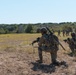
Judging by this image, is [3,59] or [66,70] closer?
[66,70]

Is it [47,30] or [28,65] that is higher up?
[47,30]

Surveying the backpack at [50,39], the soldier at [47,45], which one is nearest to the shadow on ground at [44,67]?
the soldier at [47,45]

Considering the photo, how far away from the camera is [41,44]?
49.1ft

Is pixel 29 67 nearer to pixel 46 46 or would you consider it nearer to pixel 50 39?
pixel 46 46

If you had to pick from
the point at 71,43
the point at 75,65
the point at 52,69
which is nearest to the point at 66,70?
the point at 52,69

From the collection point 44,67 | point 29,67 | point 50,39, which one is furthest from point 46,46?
point 29,67

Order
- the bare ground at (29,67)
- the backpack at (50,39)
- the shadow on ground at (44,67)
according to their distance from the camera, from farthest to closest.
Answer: the backpack at (50,39) < the shadow on ground at (44,67) < the bare ground at (29,67)

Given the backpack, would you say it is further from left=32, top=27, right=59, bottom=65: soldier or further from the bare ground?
the bare ground

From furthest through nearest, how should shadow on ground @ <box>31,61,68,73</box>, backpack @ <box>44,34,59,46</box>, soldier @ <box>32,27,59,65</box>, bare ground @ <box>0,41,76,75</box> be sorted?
soldier @ <box>32,27,59,65</box>, backpack @ <box>44,34,59,46</box>, shadow on ground @ <box>31,61,68,73</box>, bare ground @ <box>0,41,76,75</box>

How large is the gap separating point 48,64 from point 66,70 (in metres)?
1.43

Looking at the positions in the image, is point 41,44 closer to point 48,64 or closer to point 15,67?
point 48,64

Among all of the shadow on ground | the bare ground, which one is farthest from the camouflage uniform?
the bare ground

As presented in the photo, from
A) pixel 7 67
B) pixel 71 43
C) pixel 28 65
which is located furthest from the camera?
pixel 71 43

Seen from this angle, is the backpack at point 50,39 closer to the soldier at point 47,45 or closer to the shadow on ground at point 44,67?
the soldier at point 47,45
